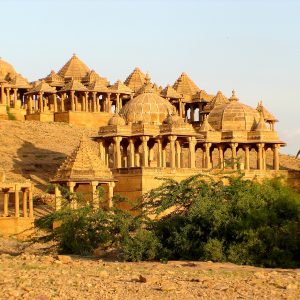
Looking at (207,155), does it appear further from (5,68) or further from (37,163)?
(5,68)

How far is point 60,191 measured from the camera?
39.3 m

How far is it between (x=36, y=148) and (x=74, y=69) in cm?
2195

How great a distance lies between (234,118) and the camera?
5372 centimetres

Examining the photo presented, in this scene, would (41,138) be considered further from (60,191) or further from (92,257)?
(92,257)

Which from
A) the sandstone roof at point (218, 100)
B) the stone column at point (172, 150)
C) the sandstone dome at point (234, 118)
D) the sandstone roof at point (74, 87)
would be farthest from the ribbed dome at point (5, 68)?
the stone column at point (172, 150)

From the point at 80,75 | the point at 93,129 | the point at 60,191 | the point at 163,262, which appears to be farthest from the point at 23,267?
the point at 80,75

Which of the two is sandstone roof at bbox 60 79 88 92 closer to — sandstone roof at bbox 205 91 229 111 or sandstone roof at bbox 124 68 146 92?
sandstone roof at bbox 124 68 146 92

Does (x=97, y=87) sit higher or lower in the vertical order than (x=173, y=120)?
higher

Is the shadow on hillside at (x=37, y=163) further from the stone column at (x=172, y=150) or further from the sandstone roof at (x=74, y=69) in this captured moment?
the sandstone roof at (x=74, y=69)

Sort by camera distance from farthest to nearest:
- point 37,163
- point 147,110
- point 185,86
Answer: point 185,86 < point 37,163 < point 147,110

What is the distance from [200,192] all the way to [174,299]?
1050 cm

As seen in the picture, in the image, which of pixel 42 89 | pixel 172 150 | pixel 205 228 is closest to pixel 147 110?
pixel 172 150

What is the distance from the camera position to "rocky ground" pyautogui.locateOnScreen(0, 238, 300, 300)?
19172 mm

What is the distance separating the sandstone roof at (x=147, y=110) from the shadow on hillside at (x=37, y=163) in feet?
15.2
